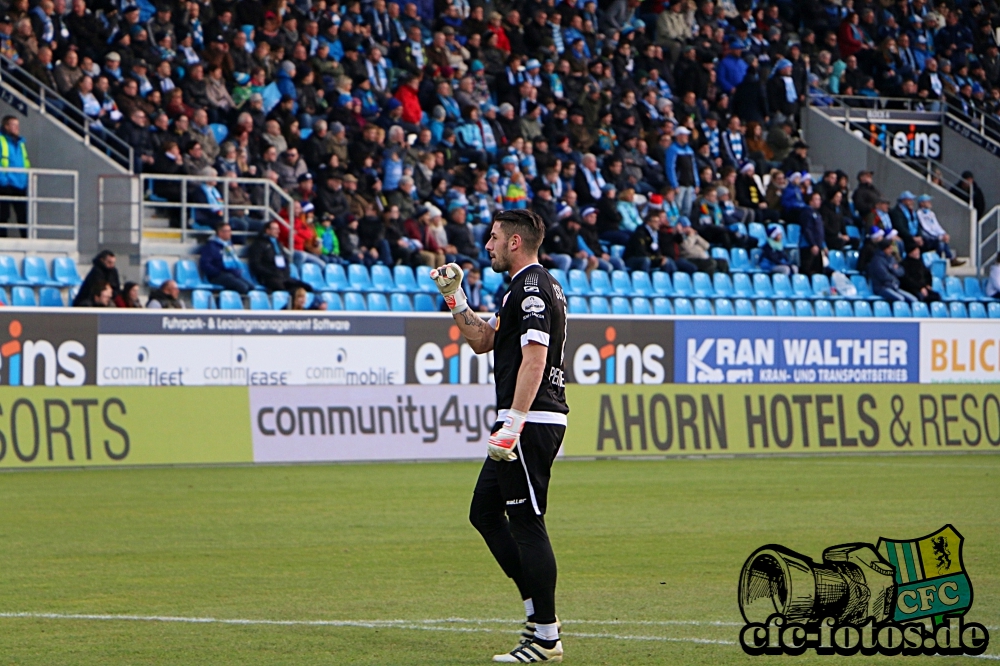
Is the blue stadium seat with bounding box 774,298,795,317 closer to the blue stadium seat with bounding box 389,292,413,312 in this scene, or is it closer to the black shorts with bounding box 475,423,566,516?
the blue stadium seat with bounding box 389,292,413,312

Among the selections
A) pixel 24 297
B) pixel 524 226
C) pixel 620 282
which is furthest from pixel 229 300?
pixel 524 226

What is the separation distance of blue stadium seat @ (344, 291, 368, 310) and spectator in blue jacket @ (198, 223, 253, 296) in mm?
1516

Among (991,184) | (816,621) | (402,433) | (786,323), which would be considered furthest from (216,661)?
(991,184)

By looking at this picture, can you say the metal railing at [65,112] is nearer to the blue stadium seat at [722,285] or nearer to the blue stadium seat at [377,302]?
the blue stadium seat at [377,302]

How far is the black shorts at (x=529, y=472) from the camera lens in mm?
7418

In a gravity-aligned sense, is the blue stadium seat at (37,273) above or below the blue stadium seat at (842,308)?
above

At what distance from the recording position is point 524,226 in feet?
24.9

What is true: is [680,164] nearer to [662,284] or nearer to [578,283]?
[662,284]

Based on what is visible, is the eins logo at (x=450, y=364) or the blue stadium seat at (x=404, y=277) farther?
the blue stadium seat at (x=404, y=277)

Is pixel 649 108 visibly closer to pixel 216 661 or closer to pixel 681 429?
pixel 681 429

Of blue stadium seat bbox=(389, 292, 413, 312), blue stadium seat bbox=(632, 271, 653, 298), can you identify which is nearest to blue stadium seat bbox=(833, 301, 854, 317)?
blue stadium seat bbox=(632, 271, 653, 298)

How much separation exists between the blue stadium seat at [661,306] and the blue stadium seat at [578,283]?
49.6 inches

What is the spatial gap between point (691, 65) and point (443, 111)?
24.0 ft

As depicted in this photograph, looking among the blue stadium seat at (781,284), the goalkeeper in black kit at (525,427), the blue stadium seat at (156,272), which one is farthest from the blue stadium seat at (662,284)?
the goalkeeper in black kit at (525,427)
